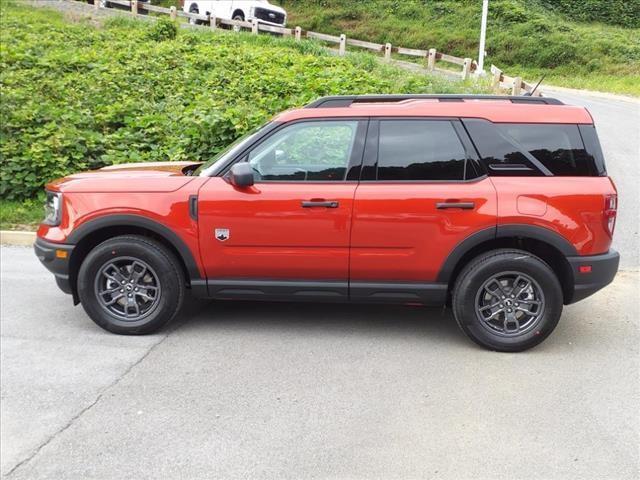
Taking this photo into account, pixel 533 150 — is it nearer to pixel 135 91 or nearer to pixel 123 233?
pixel 123 233

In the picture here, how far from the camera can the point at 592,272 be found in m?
4.82

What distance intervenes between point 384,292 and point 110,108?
291 inches

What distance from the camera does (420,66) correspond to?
77.2ft

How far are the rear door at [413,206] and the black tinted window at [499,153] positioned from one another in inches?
3.2

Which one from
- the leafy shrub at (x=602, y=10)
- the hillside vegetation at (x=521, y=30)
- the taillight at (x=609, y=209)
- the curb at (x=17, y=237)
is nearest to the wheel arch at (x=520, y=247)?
the taillight at (x=609, y=209)

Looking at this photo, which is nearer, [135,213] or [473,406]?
[473,406]

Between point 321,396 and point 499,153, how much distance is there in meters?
2.21

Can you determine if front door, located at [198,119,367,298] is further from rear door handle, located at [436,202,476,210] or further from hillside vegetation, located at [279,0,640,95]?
hillside vegetation, located at [279,0,640,95]

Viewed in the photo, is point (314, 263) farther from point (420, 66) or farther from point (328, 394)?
point (420, 66)

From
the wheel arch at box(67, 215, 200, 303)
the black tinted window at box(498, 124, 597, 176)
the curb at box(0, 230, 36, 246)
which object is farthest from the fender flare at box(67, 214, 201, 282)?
the curb at box(0, 230, 36, 246)

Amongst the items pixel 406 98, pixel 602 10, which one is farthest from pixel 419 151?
pixel 602 10

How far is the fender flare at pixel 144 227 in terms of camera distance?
501cm

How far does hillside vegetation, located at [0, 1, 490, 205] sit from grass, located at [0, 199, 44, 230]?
0.26 m

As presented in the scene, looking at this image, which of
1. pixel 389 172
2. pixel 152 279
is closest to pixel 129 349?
pixel 152 279
